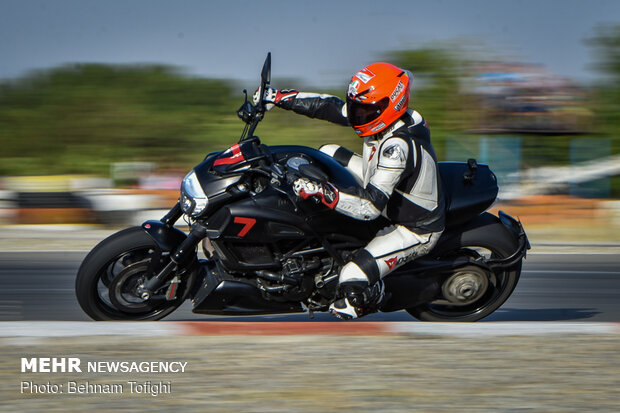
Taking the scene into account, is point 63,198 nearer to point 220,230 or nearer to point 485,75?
point 220,230

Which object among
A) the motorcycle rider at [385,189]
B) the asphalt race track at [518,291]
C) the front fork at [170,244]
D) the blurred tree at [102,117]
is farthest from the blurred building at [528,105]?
the front fork at [170,244]

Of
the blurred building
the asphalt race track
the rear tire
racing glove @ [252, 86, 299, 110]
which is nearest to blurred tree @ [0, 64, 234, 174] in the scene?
the blurred building

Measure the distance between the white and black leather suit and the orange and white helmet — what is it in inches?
3.3

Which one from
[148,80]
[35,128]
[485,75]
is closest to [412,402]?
[485,75]

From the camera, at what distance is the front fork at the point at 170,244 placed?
480cm

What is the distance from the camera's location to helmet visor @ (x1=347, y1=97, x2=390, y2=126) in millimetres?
4699

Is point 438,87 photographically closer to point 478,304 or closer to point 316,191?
point 478,304

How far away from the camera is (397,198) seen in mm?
4895

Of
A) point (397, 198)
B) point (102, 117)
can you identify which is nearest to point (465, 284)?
point (397, 198)

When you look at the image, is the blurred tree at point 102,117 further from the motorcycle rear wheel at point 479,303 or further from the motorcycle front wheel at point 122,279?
the motorcycle rear wheel at point 479,303

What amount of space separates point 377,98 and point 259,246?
1070 millimetres

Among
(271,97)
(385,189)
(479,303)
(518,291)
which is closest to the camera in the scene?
(385,189)

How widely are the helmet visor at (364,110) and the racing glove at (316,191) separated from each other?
0.48 m

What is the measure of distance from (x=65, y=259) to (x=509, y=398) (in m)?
5.52
